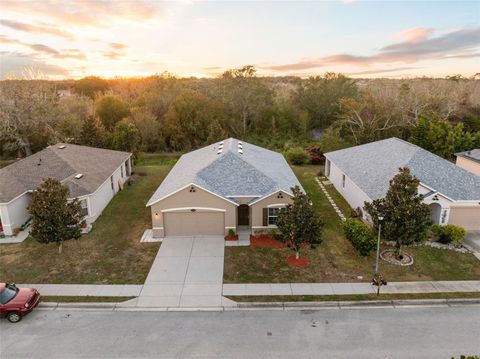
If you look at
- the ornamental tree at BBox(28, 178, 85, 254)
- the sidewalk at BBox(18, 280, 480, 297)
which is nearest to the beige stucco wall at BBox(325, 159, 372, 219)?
the sidewalk at BBox(18, 280, 480, 297)

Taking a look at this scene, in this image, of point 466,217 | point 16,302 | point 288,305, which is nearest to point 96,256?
point 16,302

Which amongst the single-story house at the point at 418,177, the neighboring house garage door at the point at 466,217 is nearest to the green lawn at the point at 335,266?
the neighboring house garage door at the point at 466,217

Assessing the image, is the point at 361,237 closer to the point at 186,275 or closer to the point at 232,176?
the point at 232,176

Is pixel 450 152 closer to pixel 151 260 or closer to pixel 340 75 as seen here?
pixel 340 75

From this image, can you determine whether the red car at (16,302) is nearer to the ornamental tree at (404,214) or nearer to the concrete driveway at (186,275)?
the concrete driveway at (186,275)

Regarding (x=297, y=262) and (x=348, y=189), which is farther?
(x=348, y=189)

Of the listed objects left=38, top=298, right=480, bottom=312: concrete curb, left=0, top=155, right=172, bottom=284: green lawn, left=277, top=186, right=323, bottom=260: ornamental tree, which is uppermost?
left=277, top=186, right=323, bottom=260: ornamental tree

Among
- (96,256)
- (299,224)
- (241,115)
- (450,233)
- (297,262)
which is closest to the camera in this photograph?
(299,224)

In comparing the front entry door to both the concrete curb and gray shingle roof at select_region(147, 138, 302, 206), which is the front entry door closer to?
gray shingle roof at select_region(147, 138, 302, 206)
